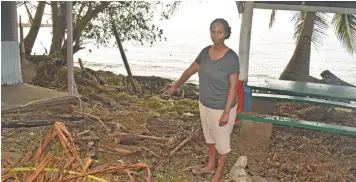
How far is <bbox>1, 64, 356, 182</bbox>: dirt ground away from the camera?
14.2 ft

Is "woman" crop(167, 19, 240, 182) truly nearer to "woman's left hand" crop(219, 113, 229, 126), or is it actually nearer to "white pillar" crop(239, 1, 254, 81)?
"woman's left hand" crop(219, 113, 229, 126)

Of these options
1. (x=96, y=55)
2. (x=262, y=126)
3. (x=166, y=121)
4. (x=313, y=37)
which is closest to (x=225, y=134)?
(x=262, y=126)

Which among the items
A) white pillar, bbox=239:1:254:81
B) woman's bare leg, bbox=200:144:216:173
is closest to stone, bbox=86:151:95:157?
woman's bare leg, bbox=200:144:216:173

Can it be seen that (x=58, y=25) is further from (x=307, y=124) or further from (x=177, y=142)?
(x=307, y=124)

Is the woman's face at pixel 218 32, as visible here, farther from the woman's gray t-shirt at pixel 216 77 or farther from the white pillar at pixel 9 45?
the white pillar at pixel 9 45

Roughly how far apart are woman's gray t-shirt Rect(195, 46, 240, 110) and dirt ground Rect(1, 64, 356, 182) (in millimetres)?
866

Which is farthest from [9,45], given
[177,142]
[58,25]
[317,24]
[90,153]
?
[317,24]

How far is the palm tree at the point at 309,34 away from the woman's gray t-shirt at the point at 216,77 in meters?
6.98

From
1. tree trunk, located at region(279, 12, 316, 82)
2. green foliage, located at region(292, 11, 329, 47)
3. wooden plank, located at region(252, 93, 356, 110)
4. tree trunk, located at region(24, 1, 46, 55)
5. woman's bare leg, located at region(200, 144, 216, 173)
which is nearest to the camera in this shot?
woman's bare leg, located at region(200, 144, 216, 173)

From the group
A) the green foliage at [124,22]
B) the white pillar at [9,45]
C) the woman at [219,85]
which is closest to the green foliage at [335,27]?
the green foliage at [124,22]

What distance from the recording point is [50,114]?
5.65 meters

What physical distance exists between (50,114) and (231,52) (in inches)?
122

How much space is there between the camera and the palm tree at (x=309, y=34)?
10219 millimetres

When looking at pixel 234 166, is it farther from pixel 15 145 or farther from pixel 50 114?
pixel 50 114
